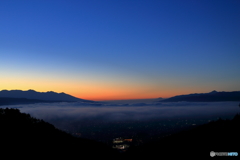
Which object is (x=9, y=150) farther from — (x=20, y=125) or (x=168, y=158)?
(x=168, y=158)

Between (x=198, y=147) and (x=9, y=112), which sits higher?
(x=9, y=112)

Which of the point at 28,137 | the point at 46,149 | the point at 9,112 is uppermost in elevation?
the point at 9,112

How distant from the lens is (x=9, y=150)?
19.4m

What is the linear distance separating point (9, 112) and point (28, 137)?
42.2 feet

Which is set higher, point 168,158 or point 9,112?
point 9,112

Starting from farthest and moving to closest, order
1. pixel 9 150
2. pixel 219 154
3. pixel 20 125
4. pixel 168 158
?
pixel 20 125
pixel 168 158
pixel 9 150
pixel 219 154

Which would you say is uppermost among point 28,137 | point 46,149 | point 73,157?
point 28,137

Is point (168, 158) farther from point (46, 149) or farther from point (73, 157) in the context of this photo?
point (46, 149)

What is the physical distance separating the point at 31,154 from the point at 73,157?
688 centimetres

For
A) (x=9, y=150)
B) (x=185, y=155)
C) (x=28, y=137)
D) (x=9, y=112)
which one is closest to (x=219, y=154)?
(x=185, y=155)

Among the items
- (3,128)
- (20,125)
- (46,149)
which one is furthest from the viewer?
(20,125)

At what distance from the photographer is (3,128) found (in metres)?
25.1

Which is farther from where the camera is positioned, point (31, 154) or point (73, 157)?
point (73, 157)

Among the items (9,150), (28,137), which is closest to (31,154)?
(9,150)
